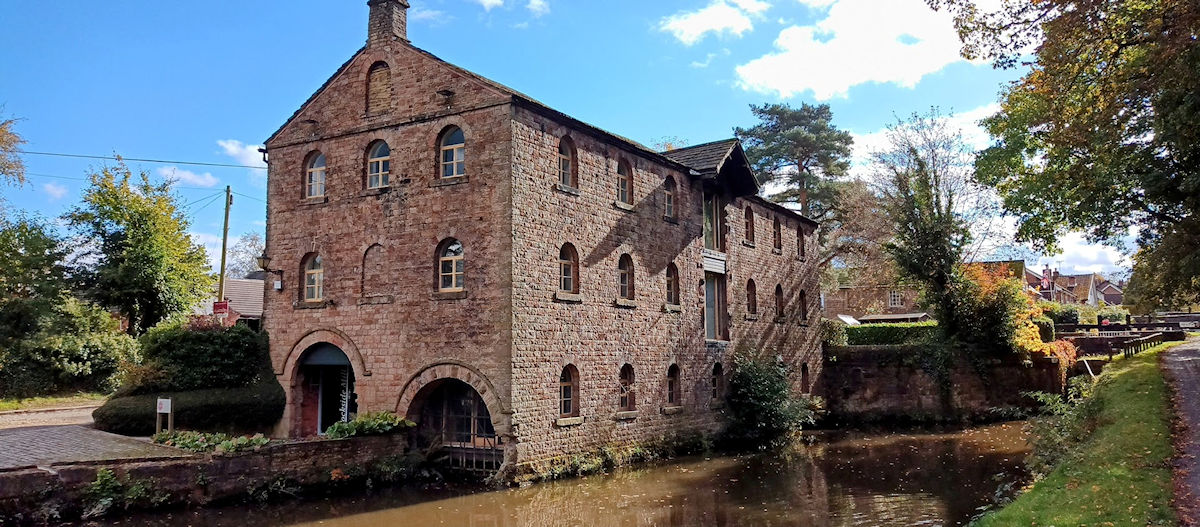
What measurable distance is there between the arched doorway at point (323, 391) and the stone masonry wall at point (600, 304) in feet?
17.7

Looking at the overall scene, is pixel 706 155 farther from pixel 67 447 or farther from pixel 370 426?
pixel 67 447

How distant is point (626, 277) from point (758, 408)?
5.99m

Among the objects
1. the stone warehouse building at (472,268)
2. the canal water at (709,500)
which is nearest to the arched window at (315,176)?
the stone warehouse building at (472,268)

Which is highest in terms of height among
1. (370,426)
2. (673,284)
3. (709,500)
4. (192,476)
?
(673,284)

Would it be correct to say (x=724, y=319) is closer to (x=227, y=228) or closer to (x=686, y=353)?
(x=686, y=353)

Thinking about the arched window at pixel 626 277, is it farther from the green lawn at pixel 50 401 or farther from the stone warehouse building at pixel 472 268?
the green lawn at pixel 50 401

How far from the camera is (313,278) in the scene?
20.0 metres

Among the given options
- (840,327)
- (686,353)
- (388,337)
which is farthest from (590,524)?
(840,327)

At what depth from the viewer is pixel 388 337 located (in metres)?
18.1

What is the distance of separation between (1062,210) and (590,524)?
56.8 feet

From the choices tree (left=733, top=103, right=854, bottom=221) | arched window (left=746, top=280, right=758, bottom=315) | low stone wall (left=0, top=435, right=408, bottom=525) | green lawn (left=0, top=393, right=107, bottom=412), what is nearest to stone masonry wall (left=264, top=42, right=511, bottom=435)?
low stone wall (left=0, top=435, right=408, bottom=525)

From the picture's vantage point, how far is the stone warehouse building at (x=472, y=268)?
1694 centimetres

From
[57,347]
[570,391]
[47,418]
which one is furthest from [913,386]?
[57,347]

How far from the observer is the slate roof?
76.8ft
